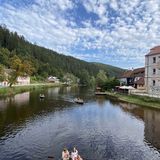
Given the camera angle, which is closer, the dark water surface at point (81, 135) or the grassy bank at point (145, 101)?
the dark water surface at point (81, 135)

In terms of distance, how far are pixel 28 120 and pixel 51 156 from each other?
60.4 ft

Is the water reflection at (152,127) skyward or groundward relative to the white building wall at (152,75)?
groundward

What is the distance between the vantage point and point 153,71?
74375 millimetres

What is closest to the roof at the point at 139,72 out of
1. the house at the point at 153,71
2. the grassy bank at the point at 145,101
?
the house at the point at 153,71

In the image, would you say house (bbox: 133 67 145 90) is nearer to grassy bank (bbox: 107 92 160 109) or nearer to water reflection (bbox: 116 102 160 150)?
grassy bank (bbox: 107 92 160 109)

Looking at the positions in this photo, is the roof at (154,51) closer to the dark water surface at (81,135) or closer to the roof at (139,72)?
the roof at (139,72)

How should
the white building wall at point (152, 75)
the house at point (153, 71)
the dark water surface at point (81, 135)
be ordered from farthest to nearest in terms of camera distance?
1. the house at point (153, 71)
2. the white building wall at point (152, 75)
3. the dark water surface at point (81, 135)

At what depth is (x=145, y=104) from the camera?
64.3 metres

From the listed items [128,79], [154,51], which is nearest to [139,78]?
[128,79]

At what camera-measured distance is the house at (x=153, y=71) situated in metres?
72.1

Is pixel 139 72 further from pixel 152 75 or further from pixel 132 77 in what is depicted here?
pixel 152 75

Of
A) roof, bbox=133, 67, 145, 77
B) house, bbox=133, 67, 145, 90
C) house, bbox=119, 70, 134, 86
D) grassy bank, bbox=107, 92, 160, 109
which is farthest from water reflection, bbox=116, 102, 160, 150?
house, bbox=119, 70, 134, 86

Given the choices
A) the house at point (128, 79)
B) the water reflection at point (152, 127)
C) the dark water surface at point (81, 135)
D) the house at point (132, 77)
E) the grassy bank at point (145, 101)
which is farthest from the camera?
the house at point (128, 79)

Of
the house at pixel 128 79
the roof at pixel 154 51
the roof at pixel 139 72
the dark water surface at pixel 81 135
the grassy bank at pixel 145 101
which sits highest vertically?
the roof at pixel 154 51
